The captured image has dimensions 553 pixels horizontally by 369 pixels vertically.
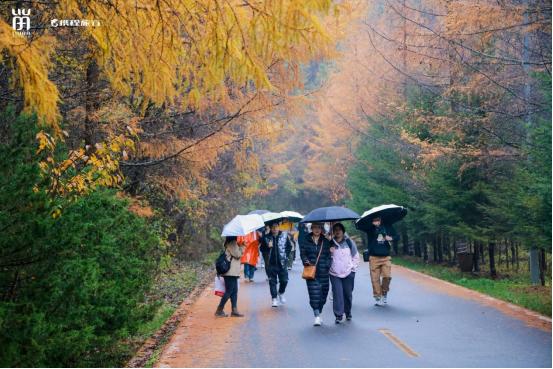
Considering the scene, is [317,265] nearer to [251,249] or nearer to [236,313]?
[236,313]

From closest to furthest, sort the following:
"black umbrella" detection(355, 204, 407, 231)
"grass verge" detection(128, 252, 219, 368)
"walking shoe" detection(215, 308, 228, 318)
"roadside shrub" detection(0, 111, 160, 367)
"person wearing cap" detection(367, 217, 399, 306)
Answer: "roadside shrub" detection(0, 111, 160, 367) < "grass verge" detection(128, 252, 219, 368) < "walking shoe" detection(215, 308, 228, 318) < "person wearing cap" detection(367, 217, 399, 306) < "black umbrella" detection(355, 204, 407, 231)

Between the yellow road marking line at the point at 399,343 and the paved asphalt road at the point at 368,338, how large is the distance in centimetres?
1

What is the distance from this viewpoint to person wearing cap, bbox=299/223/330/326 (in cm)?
1336

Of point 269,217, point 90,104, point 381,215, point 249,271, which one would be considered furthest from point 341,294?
point 249,271

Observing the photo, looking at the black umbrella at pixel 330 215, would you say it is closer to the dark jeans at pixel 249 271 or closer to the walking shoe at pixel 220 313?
the walking shoe at pixel 220 313

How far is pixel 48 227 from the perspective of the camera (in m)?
6.75

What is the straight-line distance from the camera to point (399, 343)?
11.1 meters

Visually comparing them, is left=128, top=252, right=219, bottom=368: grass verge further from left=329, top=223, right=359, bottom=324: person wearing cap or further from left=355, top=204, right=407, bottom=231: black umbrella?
left=355, top=204, right=407, bottom=231: black umbrella

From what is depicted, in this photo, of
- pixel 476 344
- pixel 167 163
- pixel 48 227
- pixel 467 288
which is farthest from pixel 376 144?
pixel 48 227

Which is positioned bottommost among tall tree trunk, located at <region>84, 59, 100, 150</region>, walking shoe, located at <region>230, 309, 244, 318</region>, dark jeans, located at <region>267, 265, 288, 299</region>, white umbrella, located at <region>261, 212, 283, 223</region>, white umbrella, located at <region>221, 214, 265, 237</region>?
walking shoe, located at <region>230, 309, 244, 318</region>

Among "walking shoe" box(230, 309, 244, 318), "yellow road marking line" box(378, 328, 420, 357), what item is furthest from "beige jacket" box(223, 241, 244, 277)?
"yellow road marking line" box(378, 328, 420, 357)

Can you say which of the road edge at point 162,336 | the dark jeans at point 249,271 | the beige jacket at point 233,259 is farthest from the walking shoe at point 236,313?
the dark jeans at point 249,271

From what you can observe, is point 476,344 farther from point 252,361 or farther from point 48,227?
point 48,227

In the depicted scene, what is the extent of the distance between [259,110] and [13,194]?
869 centimetres
